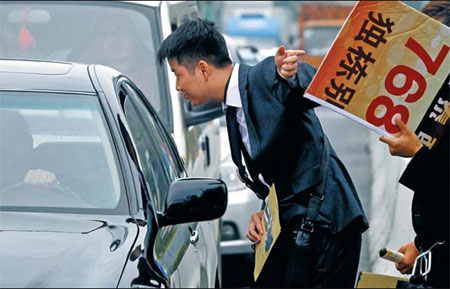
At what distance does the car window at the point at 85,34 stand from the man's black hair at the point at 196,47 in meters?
2.47

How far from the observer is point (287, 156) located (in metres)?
4.90

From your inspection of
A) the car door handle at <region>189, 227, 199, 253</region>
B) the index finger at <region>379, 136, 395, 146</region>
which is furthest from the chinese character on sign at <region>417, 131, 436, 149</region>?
the car door handle at <region>189, 227, 199, 253</region>

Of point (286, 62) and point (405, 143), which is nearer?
point (405, 143)

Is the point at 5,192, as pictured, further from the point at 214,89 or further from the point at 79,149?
the point at 214,89

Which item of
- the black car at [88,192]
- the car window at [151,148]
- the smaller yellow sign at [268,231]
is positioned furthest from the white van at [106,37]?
the smaller yellow sign at [268,231]

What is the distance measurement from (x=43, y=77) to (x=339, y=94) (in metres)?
1.29

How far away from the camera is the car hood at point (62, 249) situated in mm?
3746

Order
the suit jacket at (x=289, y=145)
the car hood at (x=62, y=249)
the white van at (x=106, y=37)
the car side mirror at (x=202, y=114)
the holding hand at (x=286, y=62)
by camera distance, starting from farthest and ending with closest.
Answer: the white van at (x=106, y=37) < the car side mirror at (x=202, y=114) < the suit jacket at (x=289, y=145) < the holding hand at (x=286, y=62) < the car hood at (x=62, y=249)

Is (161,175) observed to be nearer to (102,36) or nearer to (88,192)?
(88,192)

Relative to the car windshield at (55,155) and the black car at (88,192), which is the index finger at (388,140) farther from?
the car windshield at (55,155)

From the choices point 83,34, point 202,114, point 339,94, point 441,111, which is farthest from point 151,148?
point 83,34

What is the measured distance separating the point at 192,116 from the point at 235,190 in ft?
5.92

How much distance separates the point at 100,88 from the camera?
4992 mm

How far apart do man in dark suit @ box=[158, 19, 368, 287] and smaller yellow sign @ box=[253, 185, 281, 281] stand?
5 centimetres
